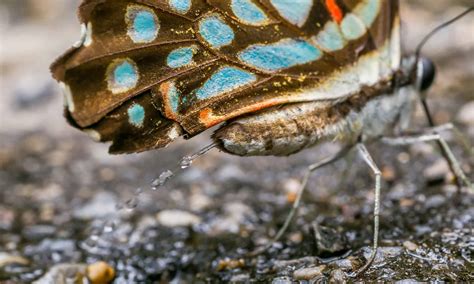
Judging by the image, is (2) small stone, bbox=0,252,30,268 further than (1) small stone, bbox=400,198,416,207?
No

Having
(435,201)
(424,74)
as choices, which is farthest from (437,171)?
(424,74)

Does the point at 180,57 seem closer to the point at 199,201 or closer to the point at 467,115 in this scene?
the point at 199,201

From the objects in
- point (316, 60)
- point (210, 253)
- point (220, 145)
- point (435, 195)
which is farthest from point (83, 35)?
point (435, 195)

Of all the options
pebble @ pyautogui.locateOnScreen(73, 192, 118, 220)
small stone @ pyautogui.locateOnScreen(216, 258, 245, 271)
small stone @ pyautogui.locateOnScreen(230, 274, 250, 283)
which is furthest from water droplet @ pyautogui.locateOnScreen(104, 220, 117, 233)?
small stone @ pyautogui.locateOnScreen(230, 274, 250, 283)

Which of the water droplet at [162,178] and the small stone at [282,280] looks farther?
the water droplet at [162,178]

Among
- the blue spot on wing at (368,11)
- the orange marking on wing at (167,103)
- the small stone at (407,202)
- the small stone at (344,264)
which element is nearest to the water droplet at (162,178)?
the orange marking on wing at (167,103)

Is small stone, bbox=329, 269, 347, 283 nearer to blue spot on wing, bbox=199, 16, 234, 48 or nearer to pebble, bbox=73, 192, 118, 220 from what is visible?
blue spot on wing, bbox=199, 16, 234, 48

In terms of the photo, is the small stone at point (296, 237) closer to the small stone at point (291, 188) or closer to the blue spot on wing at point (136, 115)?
the small stone at point (291, 188)

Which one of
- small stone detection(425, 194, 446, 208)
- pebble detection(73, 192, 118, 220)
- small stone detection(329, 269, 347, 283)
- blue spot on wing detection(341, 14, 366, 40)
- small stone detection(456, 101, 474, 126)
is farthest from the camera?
small stone detection(456, 101, 474, 126)
